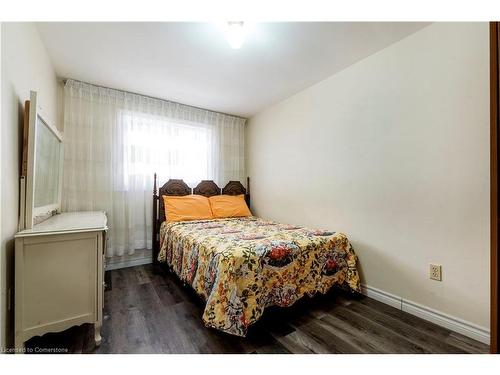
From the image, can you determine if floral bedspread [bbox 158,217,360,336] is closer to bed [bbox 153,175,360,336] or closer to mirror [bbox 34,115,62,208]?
bed [bbox 153,175,360,336]

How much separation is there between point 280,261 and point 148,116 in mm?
2490

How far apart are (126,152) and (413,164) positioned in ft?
9.93

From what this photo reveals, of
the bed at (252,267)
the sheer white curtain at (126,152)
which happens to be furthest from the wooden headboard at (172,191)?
the bed at (252,267)

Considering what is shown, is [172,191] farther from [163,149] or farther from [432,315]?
[432,315]

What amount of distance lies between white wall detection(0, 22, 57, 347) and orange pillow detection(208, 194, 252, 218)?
2.06 metres

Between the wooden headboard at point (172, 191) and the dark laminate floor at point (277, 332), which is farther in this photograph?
the wooden headboard at point (172, 191)

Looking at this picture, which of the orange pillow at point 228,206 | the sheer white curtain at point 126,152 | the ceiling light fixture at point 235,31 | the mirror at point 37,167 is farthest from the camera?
the orange pillow at point 228,206

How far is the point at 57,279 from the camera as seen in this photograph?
132cm

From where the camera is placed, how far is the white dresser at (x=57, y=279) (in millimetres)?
1234

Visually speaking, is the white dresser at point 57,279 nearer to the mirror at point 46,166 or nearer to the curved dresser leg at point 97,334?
the curved dresser leg at point 97,334

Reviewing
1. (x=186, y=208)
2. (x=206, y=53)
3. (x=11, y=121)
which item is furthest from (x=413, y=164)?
(x=11, y=121)

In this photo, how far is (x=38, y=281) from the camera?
50.2 inches

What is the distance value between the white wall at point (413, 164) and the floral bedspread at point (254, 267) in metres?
0.38

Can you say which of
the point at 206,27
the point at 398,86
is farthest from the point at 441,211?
the point at 206,27
